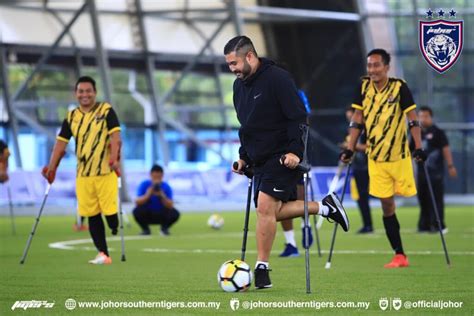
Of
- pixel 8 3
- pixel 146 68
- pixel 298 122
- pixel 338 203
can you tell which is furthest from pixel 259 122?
pixel 146 68

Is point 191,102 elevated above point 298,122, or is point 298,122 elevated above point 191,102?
point 191,102

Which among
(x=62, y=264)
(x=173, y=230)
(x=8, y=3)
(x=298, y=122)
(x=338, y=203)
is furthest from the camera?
(x=8, y=3)

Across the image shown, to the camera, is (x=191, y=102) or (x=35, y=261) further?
(x=191, y=102)

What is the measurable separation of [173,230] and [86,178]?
303 inches

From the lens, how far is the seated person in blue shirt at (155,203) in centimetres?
1756

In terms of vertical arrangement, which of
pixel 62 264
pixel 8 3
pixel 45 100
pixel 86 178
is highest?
pixel 8 3

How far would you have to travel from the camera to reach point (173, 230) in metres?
19.3

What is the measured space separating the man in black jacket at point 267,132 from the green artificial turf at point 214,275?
0.45 metres

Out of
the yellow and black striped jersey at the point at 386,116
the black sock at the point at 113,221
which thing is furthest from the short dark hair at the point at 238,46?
the black sock at the point at 113,221

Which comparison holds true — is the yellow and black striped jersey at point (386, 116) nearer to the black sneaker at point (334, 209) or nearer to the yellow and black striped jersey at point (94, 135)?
the black sneaker at point (334, 209)

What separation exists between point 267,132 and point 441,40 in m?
1.39

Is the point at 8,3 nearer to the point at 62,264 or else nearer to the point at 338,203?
the point at 62,264

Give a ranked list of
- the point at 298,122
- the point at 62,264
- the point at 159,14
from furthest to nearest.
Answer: the point at 159,14 → the point at 62,264 → the point at 298,122

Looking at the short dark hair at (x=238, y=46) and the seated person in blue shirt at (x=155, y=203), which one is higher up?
the short dark hair at (x=238, y=46)
